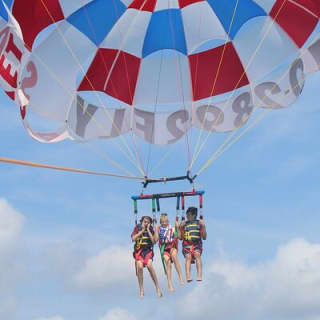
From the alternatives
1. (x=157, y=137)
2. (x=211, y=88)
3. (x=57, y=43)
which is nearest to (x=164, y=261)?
(x=157, y=137)

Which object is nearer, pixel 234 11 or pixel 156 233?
pixel 156 233

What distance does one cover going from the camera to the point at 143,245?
37.6 ft

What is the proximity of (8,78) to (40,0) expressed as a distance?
63.3 inches

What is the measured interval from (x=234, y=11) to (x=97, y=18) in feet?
8.97

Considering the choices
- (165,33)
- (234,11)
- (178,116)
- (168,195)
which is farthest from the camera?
(178,116)

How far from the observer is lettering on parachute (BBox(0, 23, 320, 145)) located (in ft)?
42.1

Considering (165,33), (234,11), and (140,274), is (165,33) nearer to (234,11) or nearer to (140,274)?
(234,11)

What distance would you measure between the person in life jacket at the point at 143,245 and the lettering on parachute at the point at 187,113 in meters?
2.69

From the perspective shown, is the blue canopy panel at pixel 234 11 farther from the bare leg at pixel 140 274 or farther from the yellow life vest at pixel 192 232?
the bare leg at pixel 140 274

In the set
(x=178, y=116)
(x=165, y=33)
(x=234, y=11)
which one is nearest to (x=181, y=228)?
(x=178, y=116)

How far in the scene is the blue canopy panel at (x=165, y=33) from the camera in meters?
13.4

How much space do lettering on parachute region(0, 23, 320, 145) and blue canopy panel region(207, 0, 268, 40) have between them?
3.96 ft

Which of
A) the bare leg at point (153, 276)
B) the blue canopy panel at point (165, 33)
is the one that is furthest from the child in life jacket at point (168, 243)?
the blue canopy panel at point (165, 33)

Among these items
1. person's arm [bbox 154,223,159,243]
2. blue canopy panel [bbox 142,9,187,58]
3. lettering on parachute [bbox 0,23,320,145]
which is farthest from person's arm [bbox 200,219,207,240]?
blue canopy panel [bbox 142,9,187,58]
